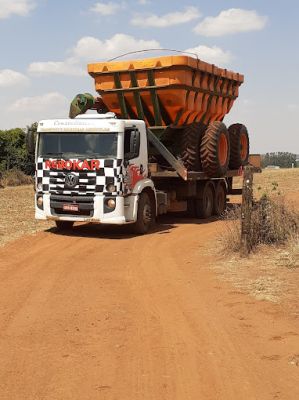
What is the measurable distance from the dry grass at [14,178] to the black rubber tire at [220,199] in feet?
52.4

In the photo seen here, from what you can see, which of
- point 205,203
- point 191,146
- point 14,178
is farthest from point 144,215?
point 14,178

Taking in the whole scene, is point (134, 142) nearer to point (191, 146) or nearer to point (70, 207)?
point (70, 207)

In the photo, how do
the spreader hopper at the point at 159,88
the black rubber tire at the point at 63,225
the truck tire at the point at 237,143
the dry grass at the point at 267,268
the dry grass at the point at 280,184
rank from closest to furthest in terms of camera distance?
the dry grass at the point at 267,268
the black rubber tire at the point at 63,225
the spreader hopper at the point at 159,88
the truck tire at the point at 237,143
the dry grass at the point at 280,184

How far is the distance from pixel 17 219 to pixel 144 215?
3.91m

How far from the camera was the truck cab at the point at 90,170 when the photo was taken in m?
12.0

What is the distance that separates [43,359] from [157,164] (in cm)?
950

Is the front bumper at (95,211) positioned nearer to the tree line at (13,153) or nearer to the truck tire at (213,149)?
the truck tire at (213,149)

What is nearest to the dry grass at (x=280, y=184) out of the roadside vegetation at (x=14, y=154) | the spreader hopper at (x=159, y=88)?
the spreader hopper at (x=159, y=88)

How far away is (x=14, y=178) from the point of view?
3072 centimetres

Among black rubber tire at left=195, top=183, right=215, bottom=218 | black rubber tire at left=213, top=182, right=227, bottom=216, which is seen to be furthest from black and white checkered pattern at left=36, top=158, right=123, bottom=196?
black rubber tire at left=213, top=182, right=227, bottom=216

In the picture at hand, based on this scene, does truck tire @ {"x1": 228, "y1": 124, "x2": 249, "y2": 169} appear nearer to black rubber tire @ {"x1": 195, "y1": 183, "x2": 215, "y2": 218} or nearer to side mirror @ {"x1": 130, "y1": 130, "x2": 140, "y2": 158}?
black rubber tire @ {"x1": 195, "y1": 183, "x2": 215, "y2": 218}

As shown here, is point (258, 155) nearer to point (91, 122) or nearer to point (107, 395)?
point (91, 122)

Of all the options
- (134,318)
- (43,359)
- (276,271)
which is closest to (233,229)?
(276,271)

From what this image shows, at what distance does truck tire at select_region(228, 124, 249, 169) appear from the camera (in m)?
16.7
